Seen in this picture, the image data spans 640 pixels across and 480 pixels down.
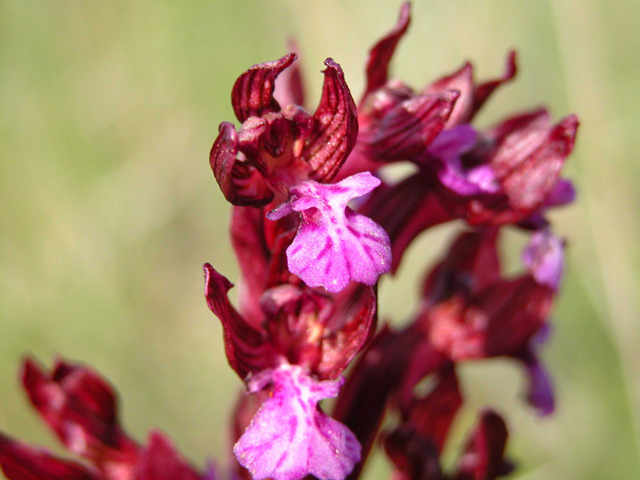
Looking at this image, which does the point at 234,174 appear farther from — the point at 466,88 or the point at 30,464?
the point at 30,464

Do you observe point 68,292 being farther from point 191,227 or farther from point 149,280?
point 191,227

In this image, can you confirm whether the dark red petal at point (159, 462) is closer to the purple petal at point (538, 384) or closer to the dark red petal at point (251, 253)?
the dark red petal at point (251, 253)

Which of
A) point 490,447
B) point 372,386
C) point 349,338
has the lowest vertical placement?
point 490,447


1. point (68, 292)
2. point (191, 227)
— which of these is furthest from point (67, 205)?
point (191, 227)

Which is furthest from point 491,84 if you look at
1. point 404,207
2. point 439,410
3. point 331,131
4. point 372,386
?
point 439,410

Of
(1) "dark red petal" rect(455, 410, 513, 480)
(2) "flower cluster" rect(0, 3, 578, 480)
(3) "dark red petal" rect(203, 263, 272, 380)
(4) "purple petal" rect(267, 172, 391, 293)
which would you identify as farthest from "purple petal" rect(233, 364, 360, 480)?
(1) "dark red petal" rect(455, 410, 513, 480)

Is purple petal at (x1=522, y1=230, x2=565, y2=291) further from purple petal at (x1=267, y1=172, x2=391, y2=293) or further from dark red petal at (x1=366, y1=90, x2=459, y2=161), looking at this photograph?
purple petal at (x1=267, y1=172, x2=391, y2=293)
